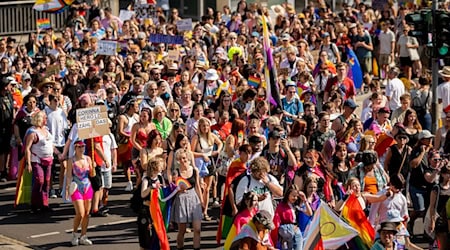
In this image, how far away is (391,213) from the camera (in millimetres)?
13203

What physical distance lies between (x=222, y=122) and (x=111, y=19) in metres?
11.9

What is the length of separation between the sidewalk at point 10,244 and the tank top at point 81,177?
1.03m

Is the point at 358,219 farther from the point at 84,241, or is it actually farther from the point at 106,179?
the point at 106,179

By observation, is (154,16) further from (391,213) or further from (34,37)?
(391,213)

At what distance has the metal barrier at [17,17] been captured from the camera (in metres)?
33.6

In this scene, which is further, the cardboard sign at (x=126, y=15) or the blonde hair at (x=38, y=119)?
the cardboard sign at (x=126, y=15)

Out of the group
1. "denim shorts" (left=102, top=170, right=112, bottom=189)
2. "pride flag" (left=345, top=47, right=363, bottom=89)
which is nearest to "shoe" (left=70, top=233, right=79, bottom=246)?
"denim shorts" (left=102, top=170, right=112, bottom=189)

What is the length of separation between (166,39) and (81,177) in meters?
9.22

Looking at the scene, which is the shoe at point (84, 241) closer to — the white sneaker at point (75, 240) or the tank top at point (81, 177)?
the white sneaker at point (75, 240)

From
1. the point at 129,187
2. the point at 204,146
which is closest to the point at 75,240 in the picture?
the point at 204,146

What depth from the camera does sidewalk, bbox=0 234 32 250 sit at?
15.7 metres

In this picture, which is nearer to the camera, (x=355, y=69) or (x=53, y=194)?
(x=53, y=194)

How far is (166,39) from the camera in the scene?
81.3ft

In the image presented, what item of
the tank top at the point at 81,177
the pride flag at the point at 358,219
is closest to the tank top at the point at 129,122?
the tank top at the point at 81,177
